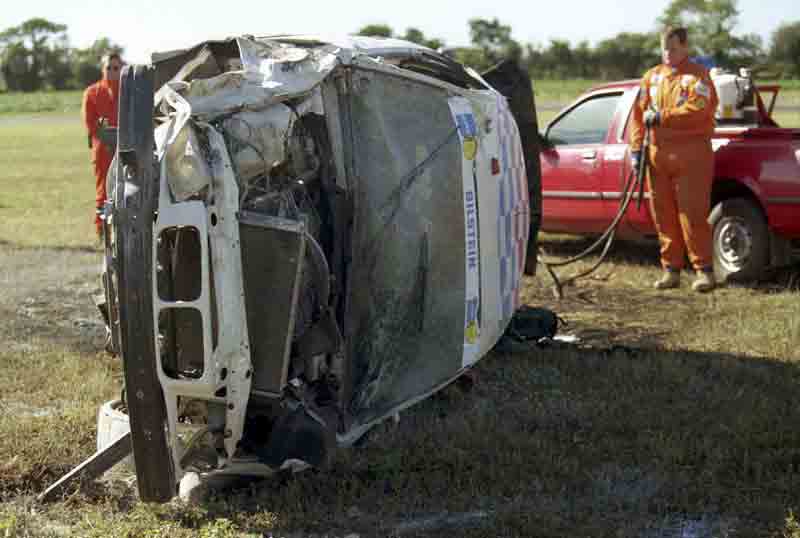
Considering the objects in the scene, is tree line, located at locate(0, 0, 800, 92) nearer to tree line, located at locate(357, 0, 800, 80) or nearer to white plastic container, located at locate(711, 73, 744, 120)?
tree line, located at locate(357, 0, 800, 80)

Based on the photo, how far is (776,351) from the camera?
645cm

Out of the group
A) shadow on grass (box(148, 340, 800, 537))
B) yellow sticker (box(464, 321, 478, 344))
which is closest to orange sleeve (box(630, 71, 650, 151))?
shadow on grass (box(148, 340, 800, 537))

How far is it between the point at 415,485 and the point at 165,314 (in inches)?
46.5

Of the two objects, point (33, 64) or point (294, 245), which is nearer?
point (294, 245)

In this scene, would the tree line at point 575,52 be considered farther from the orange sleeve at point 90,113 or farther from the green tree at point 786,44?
the orange sleeve at point 90,113

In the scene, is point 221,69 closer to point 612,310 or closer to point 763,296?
point 612,310

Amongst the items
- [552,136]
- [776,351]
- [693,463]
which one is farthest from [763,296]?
[693,463]

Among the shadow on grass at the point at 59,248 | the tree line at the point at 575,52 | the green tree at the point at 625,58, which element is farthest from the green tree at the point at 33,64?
the shadow on grass at the point at 59,248

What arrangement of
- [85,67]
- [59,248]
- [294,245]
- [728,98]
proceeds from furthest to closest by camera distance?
[85,67] < [59,248] < [728,98] < [294,245]

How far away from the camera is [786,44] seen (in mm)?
73500

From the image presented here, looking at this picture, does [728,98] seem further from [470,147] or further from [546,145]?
[470,147]

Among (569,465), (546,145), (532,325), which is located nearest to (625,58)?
(546,145)

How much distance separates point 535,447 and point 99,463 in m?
1.80

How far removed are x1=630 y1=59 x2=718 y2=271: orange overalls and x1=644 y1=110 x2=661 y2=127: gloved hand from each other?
0.04 meters
